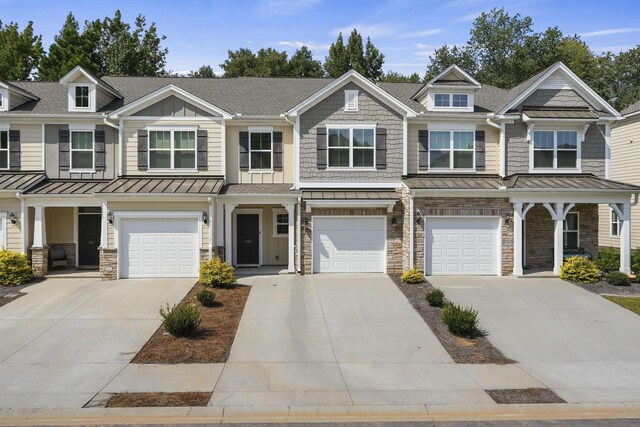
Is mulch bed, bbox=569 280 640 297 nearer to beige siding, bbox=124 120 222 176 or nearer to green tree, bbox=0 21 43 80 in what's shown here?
beige siding, bbox=124 120 222 176

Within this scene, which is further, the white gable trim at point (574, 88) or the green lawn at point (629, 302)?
the white gable trim at point (574, 88)

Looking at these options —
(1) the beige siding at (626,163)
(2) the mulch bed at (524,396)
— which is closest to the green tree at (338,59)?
(1) the beige siding at (626,163)

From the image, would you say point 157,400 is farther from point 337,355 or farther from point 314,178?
point 314,178

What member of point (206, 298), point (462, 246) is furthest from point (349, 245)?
point (206, 298)

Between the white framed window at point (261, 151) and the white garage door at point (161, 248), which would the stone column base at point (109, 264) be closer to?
the white garage door at point (161, 248)

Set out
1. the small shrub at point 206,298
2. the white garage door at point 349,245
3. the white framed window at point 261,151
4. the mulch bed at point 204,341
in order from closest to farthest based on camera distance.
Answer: the mulch bed at point 204,341 < the small shrub at point 206,298 < the white garage door at point 349,245 < the white framed window at point 261,151

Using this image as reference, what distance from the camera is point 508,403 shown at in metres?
8.09

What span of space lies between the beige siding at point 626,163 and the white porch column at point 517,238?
1072cm

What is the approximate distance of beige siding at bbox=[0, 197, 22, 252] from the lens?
17844mm

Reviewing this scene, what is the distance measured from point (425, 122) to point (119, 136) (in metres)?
12.2

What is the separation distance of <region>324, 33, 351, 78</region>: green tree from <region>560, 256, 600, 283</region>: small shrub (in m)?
29.1

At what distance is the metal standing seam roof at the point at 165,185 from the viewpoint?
17.2 m

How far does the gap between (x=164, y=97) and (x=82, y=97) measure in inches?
145

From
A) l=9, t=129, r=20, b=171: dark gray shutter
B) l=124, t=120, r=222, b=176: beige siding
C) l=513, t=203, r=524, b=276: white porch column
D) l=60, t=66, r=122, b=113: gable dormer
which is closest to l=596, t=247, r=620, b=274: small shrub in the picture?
l=513, t=203, r=524, b=276: white porch column
